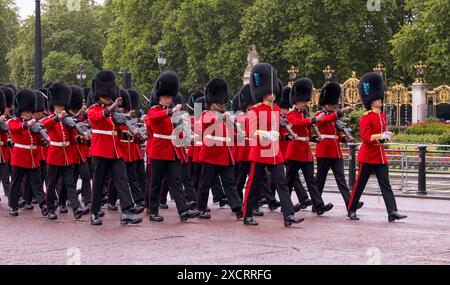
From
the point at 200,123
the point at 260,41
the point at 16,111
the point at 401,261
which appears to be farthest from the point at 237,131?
the point at 260,41

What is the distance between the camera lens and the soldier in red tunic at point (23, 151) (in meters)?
13.2

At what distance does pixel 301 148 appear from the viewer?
42.5ft

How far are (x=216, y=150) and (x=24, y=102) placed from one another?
8.91 feet

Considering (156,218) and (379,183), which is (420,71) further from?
(156,218)

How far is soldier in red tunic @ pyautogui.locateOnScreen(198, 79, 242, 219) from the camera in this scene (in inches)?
493

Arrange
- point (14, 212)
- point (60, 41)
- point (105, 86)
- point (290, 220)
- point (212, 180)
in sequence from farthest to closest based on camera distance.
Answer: point (60, 41) < point (14, 212) < point (212, 180) < point (105, 86) < point (290, 220)

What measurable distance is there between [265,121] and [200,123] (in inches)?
65.1

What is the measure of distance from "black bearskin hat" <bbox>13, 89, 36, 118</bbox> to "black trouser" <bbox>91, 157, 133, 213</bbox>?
2.00 metres

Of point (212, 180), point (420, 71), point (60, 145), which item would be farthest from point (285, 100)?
point (420, 71)

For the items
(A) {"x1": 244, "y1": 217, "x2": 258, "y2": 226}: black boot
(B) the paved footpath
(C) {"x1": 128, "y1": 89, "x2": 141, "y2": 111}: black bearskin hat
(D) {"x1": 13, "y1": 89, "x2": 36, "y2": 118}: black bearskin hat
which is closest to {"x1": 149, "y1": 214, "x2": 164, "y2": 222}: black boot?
(B) the paved footpath

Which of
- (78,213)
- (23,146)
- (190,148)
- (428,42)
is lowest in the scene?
(78,213)

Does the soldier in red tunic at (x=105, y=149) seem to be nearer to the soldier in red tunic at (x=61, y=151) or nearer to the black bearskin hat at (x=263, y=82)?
the soldier in red tunic at (x=61, y=151)

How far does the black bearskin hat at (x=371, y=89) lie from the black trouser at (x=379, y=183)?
2.50ft
